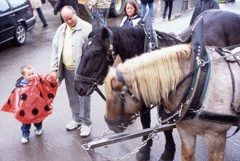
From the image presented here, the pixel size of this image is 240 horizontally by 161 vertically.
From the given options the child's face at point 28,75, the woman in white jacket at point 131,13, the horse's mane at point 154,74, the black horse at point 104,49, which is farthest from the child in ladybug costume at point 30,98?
the horse's mane at point 154,74

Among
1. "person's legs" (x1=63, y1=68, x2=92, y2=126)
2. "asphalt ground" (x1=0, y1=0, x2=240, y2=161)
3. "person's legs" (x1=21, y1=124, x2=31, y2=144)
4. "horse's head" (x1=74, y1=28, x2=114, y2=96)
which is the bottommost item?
"asphalt ground" (x1=0, y1=0, x2=240, y2=161)

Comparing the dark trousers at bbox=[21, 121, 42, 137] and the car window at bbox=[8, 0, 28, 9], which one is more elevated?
the car window at bbox=[8, 0, 28, 9]

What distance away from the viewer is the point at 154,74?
2236 millimetres

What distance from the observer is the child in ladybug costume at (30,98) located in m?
4.05

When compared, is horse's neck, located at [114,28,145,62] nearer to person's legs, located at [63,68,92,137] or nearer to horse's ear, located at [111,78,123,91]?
horse's ear, located at [111,78,123,91]

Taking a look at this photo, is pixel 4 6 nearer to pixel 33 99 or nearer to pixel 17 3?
pixel 17 3

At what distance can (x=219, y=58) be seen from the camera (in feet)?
8.20

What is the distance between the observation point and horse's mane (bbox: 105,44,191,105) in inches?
86.9

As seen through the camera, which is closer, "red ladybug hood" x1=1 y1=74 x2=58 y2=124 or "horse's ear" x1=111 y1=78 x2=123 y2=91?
"horse's ear" x1=111 y1=78 x2=123 y2=91

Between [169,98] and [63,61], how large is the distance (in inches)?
78.3

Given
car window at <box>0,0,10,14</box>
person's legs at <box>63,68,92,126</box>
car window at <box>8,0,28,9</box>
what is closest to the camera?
person's legs at <box>63,68,92,126</box>

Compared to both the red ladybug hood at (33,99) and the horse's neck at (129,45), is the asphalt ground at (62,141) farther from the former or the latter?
the horse's neck at (129,45)

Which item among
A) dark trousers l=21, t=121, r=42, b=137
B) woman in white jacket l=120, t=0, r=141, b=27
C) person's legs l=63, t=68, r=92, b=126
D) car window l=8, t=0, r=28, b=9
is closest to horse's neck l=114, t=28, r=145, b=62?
woman in white jacket l=120, t=0, r=141, b=27

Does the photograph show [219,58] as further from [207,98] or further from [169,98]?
[169,98]
